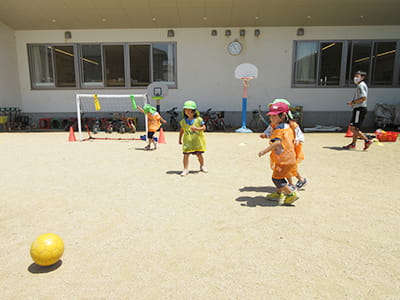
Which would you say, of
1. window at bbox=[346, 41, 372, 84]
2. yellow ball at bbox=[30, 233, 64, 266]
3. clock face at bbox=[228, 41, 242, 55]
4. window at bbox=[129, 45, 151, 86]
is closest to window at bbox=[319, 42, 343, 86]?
window at bbox=[346, 41, 372, 84]

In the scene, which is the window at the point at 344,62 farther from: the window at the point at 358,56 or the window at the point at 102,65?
the window at the point at 102,65

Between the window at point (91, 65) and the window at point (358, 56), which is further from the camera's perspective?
the window at point (91, 65)

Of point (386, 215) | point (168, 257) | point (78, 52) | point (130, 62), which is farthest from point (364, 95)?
point (78, 52)

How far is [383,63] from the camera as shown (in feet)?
44.9

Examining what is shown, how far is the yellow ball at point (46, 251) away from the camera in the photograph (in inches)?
101

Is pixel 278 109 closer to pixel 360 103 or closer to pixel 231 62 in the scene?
pixel 360 103

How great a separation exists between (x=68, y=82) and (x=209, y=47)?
6.80m

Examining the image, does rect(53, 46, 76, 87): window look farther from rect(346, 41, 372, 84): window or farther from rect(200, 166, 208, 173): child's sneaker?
rect(346, 41, 372, 84): window

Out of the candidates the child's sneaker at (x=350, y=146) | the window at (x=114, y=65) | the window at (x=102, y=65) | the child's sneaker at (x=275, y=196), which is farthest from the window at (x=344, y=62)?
the child's sneaker at (x=275, y=196)

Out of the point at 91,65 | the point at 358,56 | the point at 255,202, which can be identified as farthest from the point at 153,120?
the point at 358,56

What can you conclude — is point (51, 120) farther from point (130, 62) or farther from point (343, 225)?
point (343, 225)

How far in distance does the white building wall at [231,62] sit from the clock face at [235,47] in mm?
199

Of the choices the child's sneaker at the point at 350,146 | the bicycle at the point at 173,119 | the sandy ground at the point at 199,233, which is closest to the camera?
the sandy ground at the point at 199,233

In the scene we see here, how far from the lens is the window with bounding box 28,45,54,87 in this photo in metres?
14.2
